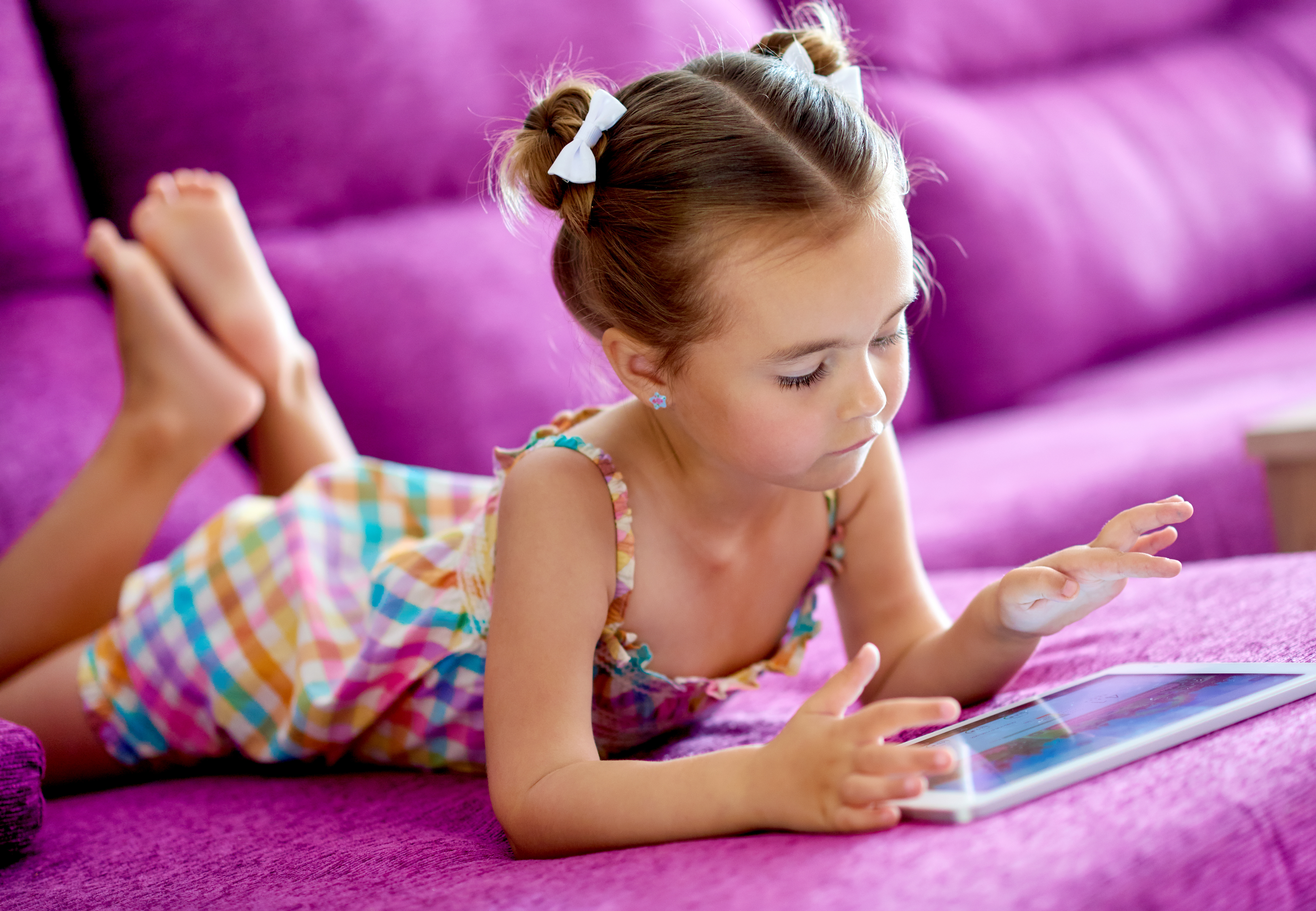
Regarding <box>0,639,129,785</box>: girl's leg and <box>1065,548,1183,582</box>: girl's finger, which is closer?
<box>1065,548,1183,582</box>: girl's finger

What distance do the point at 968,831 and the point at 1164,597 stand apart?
0.52 meters

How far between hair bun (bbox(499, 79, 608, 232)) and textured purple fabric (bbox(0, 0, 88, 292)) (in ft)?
2.30

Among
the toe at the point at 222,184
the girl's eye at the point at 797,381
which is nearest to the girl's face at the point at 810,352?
the girl's eye at the point at 797,381

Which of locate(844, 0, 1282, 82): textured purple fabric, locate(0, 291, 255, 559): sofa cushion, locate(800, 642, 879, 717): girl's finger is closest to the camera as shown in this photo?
locate(800, 642, 879, 717): girl's finger

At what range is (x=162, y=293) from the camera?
52.8 inches

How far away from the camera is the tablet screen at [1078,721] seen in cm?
65

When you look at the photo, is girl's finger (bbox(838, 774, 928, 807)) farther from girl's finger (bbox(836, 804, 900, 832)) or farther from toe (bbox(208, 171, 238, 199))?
toe (bbox(208, 171, 238, 199))

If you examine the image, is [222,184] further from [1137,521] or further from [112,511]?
[1137,521]

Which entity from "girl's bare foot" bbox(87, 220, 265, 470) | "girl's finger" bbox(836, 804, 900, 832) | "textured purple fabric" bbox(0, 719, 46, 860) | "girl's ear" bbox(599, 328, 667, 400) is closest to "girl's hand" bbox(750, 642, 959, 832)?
"girl's finger" bbox(836, 804, 900, 832)

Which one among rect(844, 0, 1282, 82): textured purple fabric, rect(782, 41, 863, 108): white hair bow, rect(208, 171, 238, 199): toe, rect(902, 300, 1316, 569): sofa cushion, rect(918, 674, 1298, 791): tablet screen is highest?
rect(844, 0, 1282, 82): textured purple fabric

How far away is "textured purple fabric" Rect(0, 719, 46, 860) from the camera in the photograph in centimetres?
88

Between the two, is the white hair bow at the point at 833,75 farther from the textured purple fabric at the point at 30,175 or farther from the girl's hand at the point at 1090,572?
the textured purple fabric at the point at 30,175

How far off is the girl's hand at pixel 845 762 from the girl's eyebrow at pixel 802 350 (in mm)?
202

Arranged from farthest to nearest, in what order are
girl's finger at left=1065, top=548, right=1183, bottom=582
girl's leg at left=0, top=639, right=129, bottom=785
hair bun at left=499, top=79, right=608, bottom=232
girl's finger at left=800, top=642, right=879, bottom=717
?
girl's leg at left=0, top=639, right=129, bottom=785 < hair bun at left=499, top=79, right=608, bottom=232 < girl's finger at left=1065, top=548, right=1183, bottom=582 < girl's finger at left=800, top=642, right=879, bottom=717
